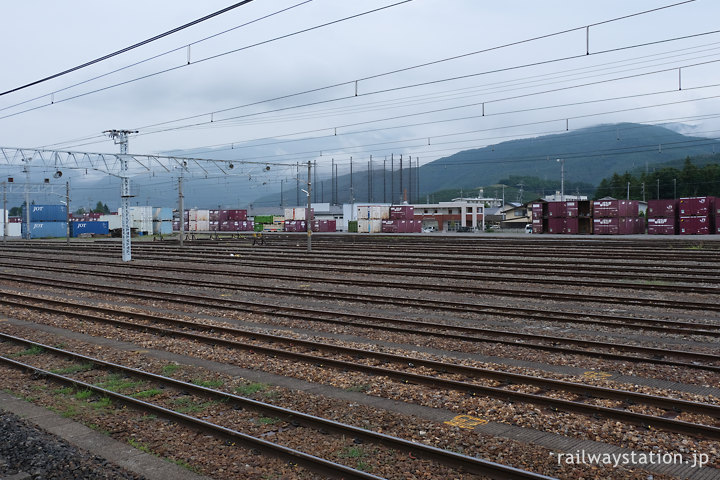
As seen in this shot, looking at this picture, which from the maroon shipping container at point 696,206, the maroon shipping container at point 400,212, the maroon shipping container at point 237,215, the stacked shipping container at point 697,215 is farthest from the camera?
the maroon shipping container at point 237,215

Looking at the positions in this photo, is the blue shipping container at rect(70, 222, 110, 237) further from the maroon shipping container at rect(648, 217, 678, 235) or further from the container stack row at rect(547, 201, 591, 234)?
the maroon shipping container at rect(648, 217, 678, 235)

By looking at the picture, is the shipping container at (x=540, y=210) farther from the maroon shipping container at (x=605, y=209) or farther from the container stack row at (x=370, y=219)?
the container stack row at (x=370, y=219)

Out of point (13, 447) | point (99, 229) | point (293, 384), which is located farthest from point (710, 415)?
point (99, 229)

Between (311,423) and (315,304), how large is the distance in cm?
1086

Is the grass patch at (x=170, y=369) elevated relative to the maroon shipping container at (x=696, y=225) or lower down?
lower down

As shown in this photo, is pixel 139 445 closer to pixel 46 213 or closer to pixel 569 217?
pixel 569 217

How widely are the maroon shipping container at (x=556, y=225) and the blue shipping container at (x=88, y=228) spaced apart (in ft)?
234

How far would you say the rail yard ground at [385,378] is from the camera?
6.55m

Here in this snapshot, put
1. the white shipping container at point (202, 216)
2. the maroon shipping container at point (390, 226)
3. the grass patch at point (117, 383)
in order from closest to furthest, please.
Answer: the grass patch at point (117, 383) < the maroon shipping container at point (390, 226) < the white shipping container at point (202, 216)

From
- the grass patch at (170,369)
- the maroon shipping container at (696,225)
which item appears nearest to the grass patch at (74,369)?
the grass patch at (170,369)

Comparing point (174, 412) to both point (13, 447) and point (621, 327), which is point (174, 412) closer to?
point (13, 447)

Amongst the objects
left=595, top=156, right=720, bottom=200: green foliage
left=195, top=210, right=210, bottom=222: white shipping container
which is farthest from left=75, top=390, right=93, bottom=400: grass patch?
left=595, top=156, right=720, bottom=200: green foliage

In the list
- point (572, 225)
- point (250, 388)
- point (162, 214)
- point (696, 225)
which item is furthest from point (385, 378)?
point (162, 214)

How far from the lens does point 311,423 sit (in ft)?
24.8
